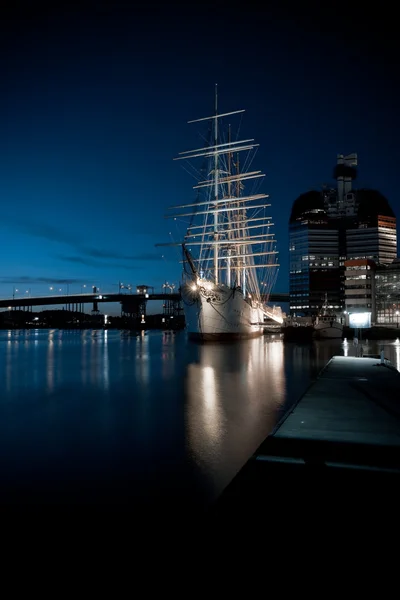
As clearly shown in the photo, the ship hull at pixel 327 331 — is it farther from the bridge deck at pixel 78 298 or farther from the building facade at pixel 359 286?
the bridge deck at pixel 78 298

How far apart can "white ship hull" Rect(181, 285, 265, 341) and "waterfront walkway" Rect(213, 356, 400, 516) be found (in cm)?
4526

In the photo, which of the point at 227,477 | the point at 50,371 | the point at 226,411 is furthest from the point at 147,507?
the point at 50,371

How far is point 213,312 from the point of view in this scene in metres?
57.9

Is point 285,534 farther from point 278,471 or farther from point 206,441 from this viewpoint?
point 206,441

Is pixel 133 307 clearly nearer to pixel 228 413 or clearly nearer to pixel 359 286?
pixel 359 286

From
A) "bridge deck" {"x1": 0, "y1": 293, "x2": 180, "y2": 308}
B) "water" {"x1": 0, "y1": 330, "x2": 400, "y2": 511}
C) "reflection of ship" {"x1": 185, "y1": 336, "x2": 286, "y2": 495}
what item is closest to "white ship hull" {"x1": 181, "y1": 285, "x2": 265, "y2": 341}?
"reflection of ship" {"x1": 185, "y1": 336, "x2": 286, "y2": 495}

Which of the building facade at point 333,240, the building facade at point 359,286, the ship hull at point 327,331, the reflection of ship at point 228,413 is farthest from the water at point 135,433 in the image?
the building facade at point 333,240

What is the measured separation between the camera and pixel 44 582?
180 inches

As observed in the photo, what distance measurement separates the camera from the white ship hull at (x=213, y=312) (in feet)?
185

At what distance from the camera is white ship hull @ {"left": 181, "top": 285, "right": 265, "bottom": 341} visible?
56438 mm

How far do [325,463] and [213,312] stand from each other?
2029 inches

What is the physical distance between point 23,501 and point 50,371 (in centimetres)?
2287

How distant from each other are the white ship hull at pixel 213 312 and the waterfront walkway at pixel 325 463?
45264mm

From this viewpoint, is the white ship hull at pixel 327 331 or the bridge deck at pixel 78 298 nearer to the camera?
the white ship hull at pixel 327 331
